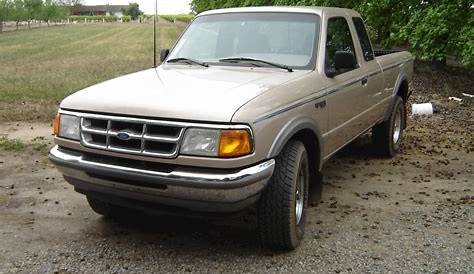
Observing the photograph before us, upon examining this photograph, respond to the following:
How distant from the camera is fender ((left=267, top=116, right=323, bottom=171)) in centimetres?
368

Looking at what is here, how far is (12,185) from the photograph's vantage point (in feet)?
18.4

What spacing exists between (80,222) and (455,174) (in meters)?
4.19

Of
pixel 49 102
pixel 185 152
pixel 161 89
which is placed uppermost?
pixel 161 89

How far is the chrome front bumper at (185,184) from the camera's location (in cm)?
338

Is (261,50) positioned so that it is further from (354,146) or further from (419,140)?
(419,140)

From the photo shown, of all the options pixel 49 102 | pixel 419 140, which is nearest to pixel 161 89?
pixel 419 140

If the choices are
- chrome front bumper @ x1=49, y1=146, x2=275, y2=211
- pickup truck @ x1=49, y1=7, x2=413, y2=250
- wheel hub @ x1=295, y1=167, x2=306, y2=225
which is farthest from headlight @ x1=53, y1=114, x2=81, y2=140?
wheel hub @ x1=295, y1=167, x2=306, y2=225

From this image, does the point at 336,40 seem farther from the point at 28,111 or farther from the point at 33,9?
the point at 33,9

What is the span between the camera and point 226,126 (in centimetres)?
338

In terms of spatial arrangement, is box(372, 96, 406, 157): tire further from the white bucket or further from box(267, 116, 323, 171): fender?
the white bucket

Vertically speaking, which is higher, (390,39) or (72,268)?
(390,39)

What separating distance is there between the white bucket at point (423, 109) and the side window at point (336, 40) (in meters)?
4.54

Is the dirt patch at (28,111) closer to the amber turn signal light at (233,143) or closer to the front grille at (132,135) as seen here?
the front grille at (132,135)

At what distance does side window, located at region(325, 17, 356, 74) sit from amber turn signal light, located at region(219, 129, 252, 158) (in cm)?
163
